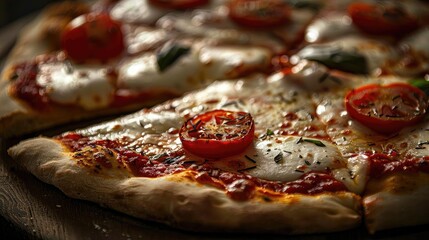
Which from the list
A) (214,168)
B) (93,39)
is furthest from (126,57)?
(214,168)

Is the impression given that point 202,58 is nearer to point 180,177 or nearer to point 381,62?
point 381,62

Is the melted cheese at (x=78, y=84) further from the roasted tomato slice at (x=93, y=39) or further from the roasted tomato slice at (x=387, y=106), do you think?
the roasted tomato slice at (x=387, y=106)

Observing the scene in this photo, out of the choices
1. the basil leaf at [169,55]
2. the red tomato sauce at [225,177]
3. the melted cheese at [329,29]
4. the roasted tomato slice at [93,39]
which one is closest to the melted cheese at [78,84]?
the roasted tomato slice at [93,39]

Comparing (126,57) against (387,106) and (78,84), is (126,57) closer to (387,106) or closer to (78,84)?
(78,84)

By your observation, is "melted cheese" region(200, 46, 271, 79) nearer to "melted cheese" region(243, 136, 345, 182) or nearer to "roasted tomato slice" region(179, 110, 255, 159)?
"roasted tomato slice" region(179, 110, 255, 159)

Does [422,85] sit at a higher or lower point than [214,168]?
lower

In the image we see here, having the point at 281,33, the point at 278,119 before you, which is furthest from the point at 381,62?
the point at 278,119
